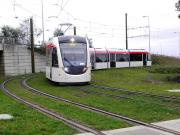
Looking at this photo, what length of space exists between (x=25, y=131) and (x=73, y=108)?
5439mm

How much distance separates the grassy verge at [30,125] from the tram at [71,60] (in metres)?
14.2

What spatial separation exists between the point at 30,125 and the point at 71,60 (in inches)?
708

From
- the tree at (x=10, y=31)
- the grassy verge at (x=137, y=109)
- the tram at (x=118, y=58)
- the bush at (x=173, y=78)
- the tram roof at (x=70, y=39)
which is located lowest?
the bush at (x=173, y=78)

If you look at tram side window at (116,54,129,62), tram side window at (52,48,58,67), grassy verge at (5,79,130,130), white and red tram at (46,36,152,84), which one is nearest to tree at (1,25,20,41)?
tram side window at (116,54,129,62)

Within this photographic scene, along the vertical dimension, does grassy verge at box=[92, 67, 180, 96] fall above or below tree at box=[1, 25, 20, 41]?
below

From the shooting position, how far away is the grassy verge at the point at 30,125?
12148mm

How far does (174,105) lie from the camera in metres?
18.2

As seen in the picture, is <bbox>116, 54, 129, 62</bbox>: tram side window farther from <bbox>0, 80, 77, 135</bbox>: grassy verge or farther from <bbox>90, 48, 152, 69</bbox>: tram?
<bbox>0, 80, 77, 135</bbox>: grassy verge

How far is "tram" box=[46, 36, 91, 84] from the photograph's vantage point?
3086 cm

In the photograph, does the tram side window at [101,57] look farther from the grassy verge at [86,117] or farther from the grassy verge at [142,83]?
the grassy verge at [86,117]

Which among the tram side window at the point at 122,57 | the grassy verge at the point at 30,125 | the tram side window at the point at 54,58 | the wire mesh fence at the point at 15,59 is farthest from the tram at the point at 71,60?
the tram side window at the point at 122,57

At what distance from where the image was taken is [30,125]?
13.3m

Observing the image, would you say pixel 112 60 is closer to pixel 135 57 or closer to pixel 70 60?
pixel 135 57

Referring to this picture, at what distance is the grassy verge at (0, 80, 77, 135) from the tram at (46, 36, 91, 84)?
1418cm
